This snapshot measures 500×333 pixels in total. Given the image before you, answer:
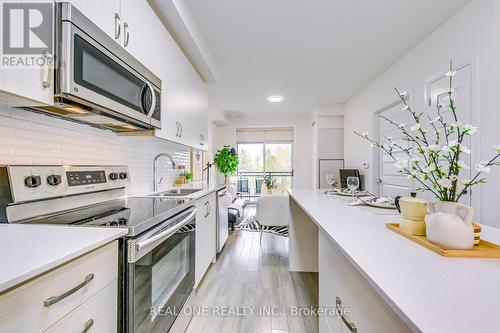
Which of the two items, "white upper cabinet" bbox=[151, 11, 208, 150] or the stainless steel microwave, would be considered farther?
"white upper cabinet" bbox=[151, 11, 208, 150]

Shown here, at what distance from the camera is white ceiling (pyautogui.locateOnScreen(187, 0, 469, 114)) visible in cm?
199

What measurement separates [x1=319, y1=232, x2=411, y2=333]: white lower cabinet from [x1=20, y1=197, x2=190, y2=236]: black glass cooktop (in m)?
0.85

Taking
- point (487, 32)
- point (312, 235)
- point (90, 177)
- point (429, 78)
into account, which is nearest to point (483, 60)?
point (487, 32)

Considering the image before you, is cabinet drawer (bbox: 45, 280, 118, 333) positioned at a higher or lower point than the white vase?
lower

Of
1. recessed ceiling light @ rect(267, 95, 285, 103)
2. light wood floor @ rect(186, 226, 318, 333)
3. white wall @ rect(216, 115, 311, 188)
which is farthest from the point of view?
white wall @ rect(216, 115, 311, 188)

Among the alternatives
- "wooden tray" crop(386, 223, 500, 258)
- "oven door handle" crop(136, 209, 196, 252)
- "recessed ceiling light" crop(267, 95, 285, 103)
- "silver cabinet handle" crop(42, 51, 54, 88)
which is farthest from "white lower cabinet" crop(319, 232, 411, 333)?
"recessed ceiling light" crop(267, 95, 285, 103)

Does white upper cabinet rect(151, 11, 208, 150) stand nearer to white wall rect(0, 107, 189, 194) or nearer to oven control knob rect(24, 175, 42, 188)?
white wall rect(0, 107, 189, 194)

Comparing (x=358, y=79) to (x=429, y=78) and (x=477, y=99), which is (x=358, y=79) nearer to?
(x=429, y=78)

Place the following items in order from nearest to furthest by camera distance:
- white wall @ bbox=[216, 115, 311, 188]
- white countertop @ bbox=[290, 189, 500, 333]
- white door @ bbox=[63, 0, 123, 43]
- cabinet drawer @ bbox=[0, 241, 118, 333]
Answer: white countertop @ bbox=[290, 189, 500, 333] → cabinet drawer @ bbox=[0, 241, 118, 333] → white door @ bbox=[63, 0, 123, 43] → white wall @ bbox=[216, 115, 311, 188]

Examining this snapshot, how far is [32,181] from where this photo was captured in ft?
3.39

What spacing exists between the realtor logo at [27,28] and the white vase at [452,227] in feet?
5.06

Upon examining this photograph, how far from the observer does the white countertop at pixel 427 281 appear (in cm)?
41

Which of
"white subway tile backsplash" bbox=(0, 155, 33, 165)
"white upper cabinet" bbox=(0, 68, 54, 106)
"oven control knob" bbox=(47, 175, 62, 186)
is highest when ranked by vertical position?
"white upper cabinet" bbox=(0, 68, 54, 106)

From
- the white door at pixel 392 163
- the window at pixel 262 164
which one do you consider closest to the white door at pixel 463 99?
the white door at pixel 392 163
